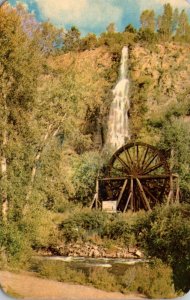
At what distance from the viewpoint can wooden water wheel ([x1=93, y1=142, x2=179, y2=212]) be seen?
4535 millimetres

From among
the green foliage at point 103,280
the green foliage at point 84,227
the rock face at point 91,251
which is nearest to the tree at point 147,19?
the green foliage at point 84,227

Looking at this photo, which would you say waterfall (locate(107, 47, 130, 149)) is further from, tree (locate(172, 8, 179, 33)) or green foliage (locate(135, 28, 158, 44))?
tree (locate(172, 8, 179, 33))

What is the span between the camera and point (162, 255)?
4.35 m

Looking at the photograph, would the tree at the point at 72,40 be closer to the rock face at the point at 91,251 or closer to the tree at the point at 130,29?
the tree at the point at 130,29

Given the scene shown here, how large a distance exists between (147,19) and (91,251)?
6.34 ft

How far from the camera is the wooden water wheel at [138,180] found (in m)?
4.54

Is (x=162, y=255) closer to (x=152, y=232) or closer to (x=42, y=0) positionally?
(x=152, y=232)

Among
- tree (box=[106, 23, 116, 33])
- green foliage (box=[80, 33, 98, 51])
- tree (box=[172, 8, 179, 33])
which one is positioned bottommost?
green foliage (box=[80, 33, 98, 51])

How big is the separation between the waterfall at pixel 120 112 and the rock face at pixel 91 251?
84 cm

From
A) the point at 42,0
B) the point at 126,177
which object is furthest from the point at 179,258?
the point at 42,0

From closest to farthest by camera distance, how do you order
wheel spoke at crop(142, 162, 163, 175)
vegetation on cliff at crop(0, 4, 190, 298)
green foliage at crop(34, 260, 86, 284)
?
1. green foliage at crop(34, 260, 86, 284)
2. vegetation on cliff at crop(0, 4, 190, 298)
3. wheel spoke at crop(142, 162, 163, 175)

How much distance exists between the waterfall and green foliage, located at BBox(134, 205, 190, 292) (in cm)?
68

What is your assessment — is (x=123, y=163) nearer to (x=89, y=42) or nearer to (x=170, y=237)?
(x=170, y=237)

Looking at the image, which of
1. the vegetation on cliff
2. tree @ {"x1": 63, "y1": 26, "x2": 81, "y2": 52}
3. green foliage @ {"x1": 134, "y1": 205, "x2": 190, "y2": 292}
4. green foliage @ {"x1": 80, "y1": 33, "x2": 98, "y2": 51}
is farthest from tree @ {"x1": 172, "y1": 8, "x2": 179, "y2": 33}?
green foliage @ {"x1": 134, "y1": 205, "x2": 190, "y2": 292}
